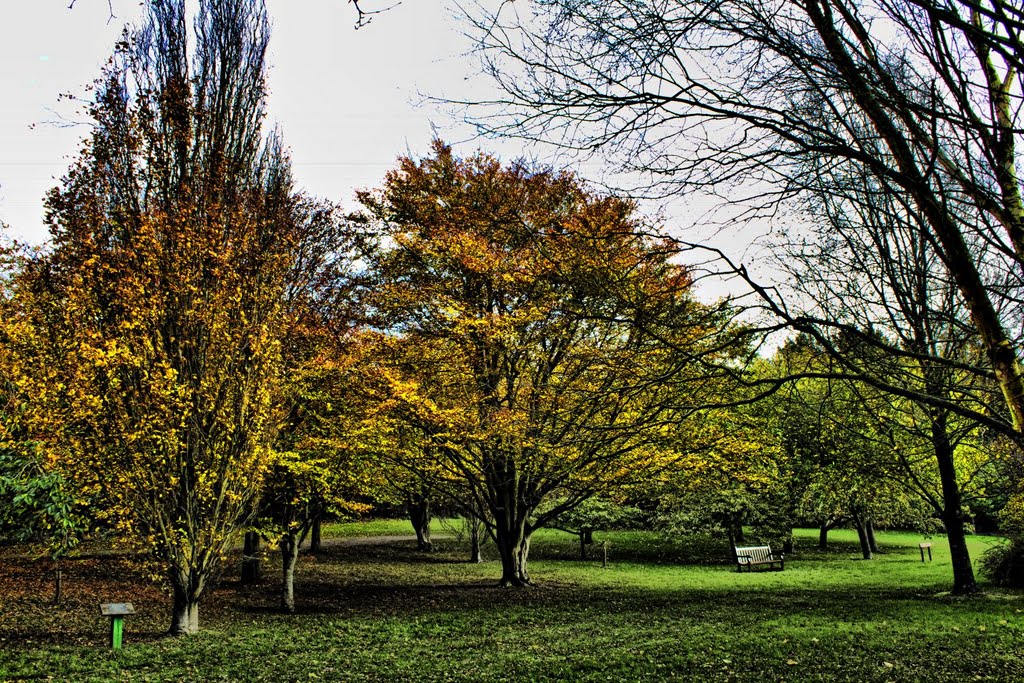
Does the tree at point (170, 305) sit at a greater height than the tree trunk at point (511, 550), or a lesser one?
Answer: greater

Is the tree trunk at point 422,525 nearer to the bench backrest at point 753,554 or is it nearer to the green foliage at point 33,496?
the bench backrest at point 753,554

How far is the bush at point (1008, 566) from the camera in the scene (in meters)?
15.0

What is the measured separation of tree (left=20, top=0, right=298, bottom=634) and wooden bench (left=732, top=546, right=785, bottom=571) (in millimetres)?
15166

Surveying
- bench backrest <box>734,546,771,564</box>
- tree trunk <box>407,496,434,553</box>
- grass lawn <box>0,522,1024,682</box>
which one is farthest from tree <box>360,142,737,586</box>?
tree trunk <box>407,496,434,553</box>

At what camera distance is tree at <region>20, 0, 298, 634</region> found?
32.3 ft

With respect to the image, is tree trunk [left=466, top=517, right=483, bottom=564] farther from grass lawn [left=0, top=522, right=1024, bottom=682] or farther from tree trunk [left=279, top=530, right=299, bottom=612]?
tree trunk [left=279, top=530, right=299, bottom=612]

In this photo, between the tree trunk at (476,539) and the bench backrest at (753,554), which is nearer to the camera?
the bench backrest at (753,554)

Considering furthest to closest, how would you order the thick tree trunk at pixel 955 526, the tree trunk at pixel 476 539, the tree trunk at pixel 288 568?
the tree trunk at pixel 476 539 → the tree trunk at pixel 288 568 → the thick tree trunk at pixel 955 526

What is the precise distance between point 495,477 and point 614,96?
12566 mm

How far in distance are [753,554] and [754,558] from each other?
12 centimetres

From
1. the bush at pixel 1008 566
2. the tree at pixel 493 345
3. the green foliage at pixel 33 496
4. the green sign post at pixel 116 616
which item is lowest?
the bush at pixel 1008 566

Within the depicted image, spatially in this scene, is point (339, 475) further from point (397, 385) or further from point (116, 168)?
point (116, 168)

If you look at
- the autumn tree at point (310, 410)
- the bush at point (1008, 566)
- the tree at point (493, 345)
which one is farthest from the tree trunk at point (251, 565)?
the bush at point (1008, 566)

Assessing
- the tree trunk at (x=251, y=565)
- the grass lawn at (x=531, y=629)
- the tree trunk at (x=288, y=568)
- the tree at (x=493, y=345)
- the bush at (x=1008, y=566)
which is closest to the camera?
the grass lawn at (x=531, y=629)
